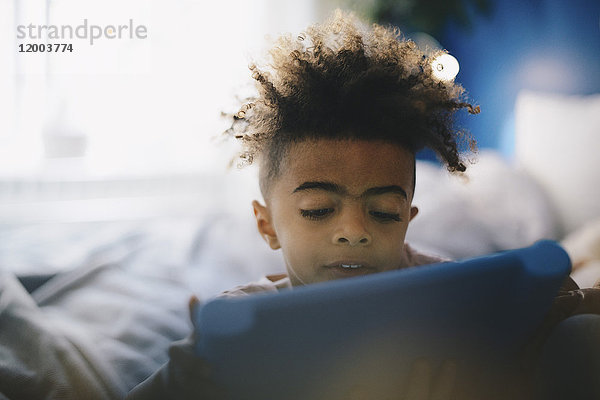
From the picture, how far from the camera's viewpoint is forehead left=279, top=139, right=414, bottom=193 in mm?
579

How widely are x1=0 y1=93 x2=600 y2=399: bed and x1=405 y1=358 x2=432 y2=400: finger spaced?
1.14 feet

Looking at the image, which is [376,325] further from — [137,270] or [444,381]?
[137,270]

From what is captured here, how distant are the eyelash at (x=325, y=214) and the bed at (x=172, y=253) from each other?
0.29 meters

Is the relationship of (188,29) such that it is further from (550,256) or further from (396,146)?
(550,256)

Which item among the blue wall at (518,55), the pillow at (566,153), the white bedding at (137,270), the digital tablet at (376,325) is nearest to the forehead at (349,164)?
the digital tablet at (376,325)

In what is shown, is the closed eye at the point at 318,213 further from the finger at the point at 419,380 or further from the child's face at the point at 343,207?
the finger at the point at 419,380

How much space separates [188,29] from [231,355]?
1.57 meters

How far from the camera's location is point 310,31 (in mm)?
680

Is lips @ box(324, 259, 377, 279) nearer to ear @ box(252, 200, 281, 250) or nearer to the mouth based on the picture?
the mouth

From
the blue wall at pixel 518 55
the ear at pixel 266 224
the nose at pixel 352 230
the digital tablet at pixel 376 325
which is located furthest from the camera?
the blue wall at pixel 518 55

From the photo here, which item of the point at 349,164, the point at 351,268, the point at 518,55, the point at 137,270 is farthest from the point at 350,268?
the point at 518,55

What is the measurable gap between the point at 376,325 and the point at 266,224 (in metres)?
0.30

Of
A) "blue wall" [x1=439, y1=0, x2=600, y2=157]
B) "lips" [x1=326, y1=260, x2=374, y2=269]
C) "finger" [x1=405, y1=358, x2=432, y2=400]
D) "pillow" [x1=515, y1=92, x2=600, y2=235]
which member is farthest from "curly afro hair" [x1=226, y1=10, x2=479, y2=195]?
"blue wall" [x1=439, y1=0, x2=600, y2=157]

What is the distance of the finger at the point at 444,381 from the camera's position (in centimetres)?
46
